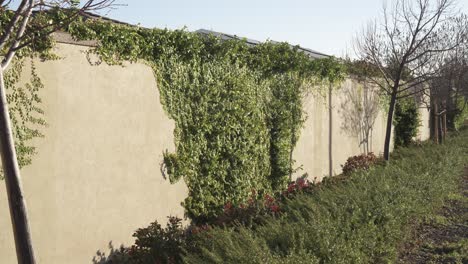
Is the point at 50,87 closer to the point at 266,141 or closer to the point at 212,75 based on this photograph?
the point at 212,75

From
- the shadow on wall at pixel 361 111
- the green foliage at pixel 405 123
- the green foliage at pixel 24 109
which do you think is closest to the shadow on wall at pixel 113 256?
the green foliage at pixel 24 109

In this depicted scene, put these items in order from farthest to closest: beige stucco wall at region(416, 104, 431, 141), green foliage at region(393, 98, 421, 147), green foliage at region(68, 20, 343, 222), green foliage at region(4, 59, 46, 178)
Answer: beige stucco wall at region(416, 104, 431, 141) → green foliage at region(393, 98, 421, 147) → green foliage at region(68, 20, 343, 222) → green foliage at region(4, 59, 46, 178)

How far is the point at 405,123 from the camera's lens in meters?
18.4

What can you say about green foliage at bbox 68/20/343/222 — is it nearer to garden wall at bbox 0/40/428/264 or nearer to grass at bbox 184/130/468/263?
garden wall at bbox 0/40/428/264

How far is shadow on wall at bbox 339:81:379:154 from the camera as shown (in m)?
13.2

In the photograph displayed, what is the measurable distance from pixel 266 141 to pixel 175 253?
151 inches

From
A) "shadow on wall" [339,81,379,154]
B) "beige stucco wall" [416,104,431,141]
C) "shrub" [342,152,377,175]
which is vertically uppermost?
"beige stucco wall" [416,104,431,141]

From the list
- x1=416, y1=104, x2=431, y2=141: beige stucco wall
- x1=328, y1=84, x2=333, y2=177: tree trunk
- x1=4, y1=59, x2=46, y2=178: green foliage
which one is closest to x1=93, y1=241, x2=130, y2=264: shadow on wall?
x1=4, y1=59, x2=46, y2=178: green foliage

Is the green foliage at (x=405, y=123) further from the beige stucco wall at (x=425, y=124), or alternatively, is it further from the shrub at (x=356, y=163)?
the shrub at (x=356, y=163)

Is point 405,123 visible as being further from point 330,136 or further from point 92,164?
point 92,164

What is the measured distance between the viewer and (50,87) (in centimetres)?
500

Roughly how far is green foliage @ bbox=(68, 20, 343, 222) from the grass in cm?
135

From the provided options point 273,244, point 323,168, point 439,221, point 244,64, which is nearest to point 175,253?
point 273,244

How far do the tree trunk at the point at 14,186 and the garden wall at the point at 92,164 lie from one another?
1.17 metres
